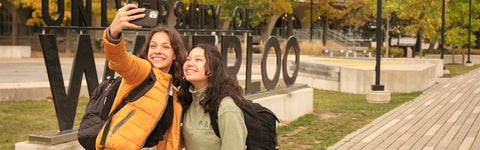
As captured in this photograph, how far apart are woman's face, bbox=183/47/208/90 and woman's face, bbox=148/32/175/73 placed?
218 millimetres

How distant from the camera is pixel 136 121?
3555mm

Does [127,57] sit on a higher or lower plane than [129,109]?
higher

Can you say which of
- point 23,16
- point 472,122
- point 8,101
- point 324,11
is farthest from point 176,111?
point 324,11

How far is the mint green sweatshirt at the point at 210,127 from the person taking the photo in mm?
3426

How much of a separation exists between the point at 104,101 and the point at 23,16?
142 feet

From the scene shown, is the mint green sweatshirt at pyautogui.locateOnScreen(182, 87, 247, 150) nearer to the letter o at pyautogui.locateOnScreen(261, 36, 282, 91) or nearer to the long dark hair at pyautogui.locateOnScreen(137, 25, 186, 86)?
the long dark hair at pyautogui.locateOnScreen(137, 25, 186, 86)

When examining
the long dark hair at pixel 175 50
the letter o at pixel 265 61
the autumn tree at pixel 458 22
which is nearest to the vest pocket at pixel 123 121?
the long dark hair at pixel 175 50

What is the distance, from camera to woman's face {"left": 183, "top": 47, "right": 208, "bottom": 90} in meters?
3.64

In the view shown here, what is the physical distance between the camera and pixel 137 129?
3.54 m

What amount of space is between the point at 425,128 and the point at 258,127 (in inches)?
341

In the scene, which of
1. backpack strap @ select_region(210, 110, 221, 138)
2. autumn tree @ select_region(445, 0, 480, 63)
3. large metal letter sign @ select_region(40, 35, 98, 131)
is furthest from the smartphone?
autumn tree @ select_region(445, 0, 480, 63)

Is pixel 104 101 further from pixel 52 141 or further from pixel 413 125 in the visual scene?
pixel 413 125

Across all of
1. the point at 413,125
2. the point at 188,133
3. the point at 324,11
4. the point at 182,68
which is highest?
the point at 324,11

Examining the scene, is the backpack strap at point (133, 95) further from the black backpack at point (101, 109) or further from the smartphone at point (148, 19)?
the smartphone at point (148, 19)
